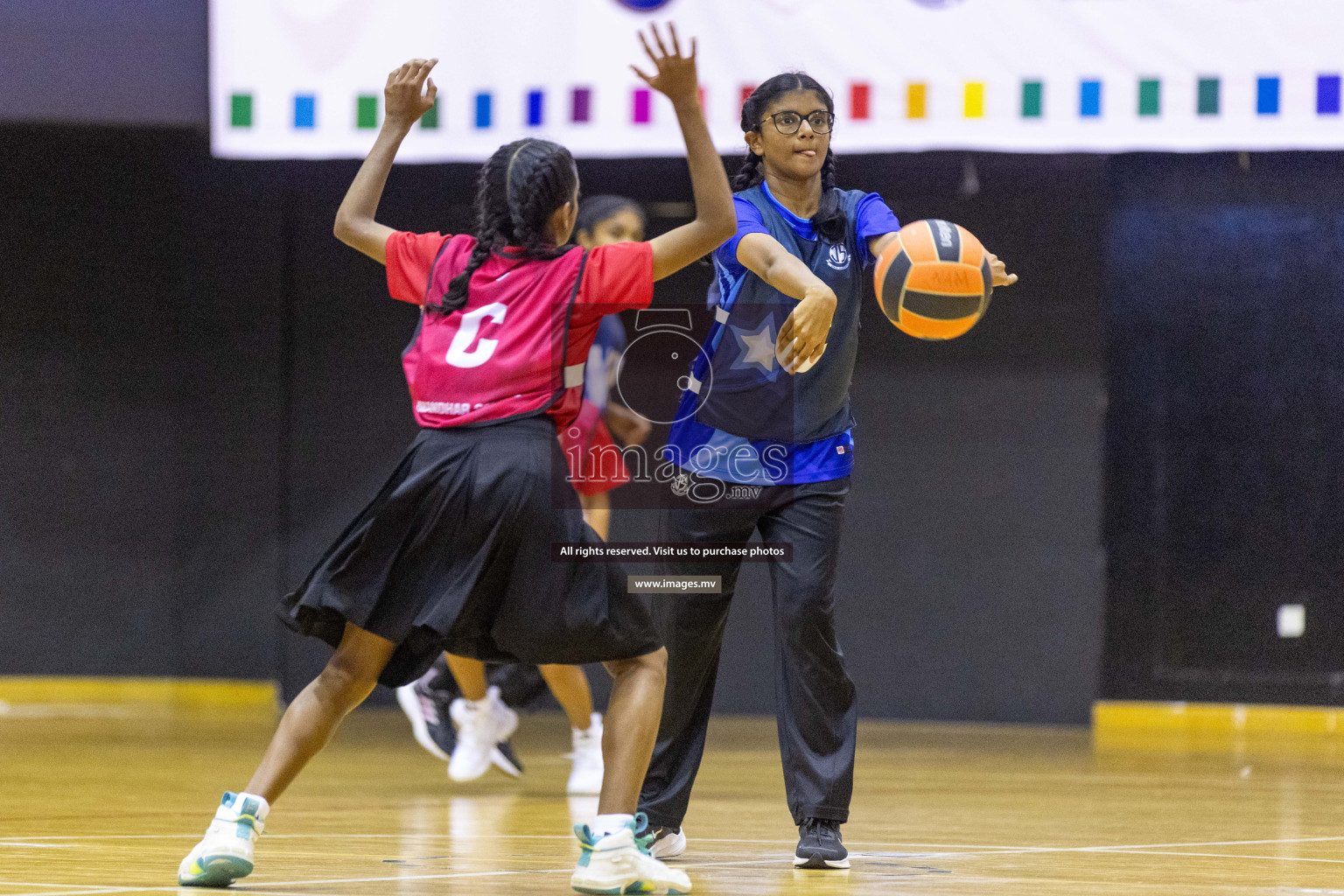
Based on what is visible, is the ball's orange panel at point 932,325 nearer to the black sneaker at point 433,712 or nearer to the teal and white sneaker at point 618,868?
the teal and white sneaker at point 618,868

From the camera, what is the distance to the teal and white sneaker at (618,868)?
105 inches

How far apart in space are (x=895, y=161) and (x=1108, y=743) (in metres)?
2.73

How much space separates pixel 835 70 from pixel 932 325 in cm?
300

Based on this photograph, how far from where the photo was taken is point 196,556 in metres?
7.39

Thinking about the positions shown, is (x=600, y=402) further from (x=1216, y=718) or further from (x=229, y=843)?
(x=1216, y=718)

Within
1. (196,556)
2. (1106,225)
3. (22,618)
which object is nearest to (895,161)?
(1106,225)

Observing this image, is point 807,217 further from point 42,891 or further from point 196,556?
point 196,556

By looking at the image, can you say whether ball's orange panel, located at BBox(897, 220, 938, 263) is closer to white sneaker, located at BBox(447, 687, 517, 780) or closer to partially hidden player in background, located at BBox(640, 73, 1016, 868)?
partially hidden player in background, located at BBox(640, 73, 1016, 868)

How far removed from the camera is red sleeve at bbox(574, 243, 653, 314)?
2.76 m

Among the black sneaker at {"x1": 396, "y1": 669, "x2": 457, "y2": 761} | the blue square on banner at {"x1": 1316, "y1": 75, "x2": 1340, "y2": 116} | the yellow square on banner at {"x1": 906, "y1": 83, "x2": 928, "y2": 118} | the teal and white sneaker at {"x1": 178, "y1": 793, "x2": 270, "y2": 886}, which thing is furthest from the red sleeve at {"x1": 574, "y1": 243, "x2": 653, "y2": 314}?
the blue square on banner at {"x1": 1316, "y1": 75, "x2": 1340, "y2": 116}

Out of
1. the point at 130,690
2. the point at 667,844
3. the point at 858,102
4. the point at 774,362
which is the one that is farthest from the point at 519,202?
the point at 130,690

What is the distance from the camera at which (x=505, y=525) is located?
2674mm

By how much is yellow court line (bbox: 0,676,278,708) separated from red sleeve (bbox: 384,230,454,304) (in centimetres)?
482

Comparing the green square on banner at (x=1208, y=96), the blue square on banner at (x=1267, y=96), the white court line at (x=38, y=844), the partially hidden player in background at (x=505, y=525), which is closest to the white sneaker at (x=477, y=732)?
the white court line at (x=38, y=844)
